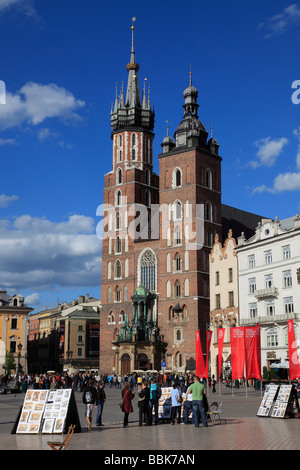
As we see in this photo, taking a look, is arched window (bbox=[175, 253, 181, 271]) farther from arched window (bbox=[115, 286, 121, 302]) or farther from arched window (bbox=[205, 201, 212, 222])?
arched window (bbox=[115, 286, 121, 302])

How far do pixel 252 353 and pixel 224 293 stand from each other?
91.5 feet

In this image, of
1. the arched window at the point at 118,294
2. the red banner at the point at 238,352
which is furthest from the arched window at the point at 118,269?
the red banner at the point at 238,352

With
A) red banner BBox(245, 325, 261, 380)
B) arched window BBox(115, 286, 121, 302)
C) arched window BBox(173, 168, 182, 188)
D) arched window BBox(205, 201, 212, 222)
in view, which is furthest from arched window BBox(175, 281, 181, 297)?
red banner BBox(245, 325, 261, 380)

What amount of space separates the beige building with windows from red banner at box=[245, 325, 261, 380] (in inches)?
975

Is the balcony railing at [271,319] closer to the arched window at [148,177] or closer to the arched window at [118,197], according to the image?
the arched window at [118,197]

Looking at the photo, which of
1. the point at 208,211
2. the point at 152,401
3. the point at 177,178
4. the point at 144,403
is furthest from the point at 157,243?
the point at 144,403

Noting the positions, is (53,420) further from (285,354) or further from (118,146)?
(118,146)

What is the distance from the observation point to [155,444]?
49.9ft

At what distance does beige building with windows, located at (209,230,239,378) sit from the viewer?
5862 centimetres

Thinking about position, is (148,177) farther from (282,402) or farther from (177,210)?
(282,402)

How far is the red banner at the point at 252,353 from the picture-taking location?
32.3 metres

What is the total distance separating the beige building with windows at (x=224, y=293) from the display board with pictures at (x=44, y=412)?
4100cm

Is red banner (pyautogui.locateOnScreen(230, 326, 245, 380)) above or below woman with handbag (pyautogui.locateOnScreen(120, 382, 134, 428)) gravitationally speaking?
above
